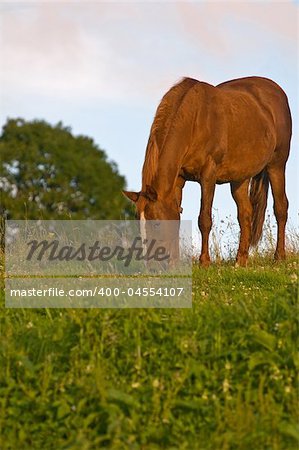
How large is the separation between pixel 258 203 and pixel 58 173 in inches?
1306

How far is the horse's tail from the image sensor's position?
15.0 m

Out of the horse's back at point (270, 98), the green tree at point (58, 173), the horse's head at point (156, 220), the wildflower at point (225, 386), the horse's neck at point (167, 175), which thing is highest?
the green tree at point (58, 173)

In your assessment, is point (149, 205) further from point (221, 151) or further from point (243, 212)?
point (243, 212)

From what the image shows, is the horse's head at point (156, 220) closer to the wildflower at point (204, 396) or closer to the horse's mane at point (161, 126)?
the horse's mane at point (161, 126)

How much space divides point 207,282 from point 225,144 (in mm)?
3813

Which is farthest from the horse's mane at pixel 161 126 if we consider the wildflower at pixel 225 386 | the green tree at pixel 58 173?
the green tree at pixel 58 173

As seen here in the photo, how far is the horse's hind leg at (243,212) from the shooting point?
14.7m

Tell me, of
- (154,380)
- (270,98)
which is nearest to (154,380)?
(154,380)

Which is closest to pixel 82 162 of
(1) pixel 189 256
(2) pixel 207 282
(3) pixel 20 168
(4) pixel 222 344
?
(3) pixel 20 168

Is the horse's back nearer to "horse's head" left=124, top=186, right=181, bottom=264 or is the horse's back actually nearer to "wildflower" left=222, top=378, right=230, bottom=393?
"horse's head" left=124, top=186, right=181, bottom=264

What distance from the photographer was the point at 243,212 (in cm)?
1488

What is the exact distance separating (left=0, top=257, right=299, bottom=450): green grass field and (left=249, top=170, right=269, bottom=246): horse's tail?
25.9 feet

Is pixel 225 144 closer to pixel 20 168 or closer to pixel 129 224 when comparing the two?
pixel 129 224

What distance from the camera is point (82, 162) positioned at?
48625 millimetres
